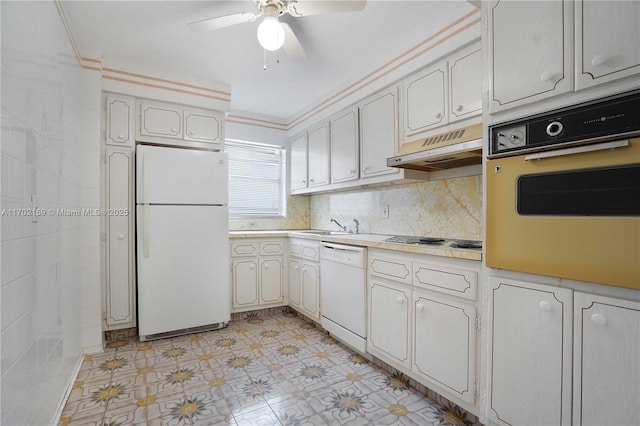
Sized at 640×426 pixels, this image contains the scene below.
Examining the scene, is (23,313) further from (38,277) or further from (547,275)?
(547,275)

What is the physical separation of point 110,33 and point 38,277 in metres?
1.91

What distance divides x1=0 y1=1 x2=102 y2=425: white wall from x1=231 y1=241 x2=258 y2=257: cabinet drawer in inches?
49.5

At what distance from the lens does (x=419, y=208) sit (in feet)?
8.98

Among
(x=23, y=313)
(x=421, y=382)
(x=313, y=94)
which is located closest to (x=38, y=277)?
(x=23, y=313)

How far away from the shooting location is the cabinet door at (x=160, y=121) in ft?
9.79

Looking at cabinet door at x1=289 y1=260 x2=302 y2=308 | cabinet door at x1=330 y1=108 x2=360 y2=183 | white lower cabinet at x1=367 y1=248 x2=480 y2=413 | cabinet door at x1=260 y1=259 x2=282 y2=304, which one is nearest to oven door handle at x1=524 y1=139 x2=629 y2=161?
white lower cabinet at x1=367 y1=248 x2=480 y2=413

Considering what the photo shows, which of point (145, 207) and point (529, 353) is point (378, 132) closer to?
point (529, 353)

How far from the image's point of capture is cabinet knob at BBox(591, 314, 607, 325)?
114 cm

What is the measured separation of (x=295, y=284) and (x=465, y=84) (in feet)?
8.02

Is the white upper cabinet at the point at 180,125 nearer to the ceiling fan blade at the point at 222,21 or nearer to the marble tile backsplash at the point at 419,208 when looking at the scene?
the ceiling fan blade at the point at 222,21

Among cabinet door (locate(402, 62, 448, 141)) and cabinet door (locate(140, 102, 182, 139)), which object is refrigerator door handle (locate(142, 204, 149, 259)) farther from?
cabinet door (locate(402, 62, 448, 141))

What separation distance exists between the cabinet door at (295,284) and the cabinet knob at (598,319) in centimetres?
250

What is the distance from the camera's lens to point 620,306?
3.64 ft

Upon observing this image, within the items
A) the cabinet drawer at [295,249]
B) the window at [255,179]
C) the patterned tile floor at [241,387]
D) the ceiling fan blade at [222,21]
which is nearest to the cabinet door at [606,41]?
the ceiling fan blade at [222,21]
